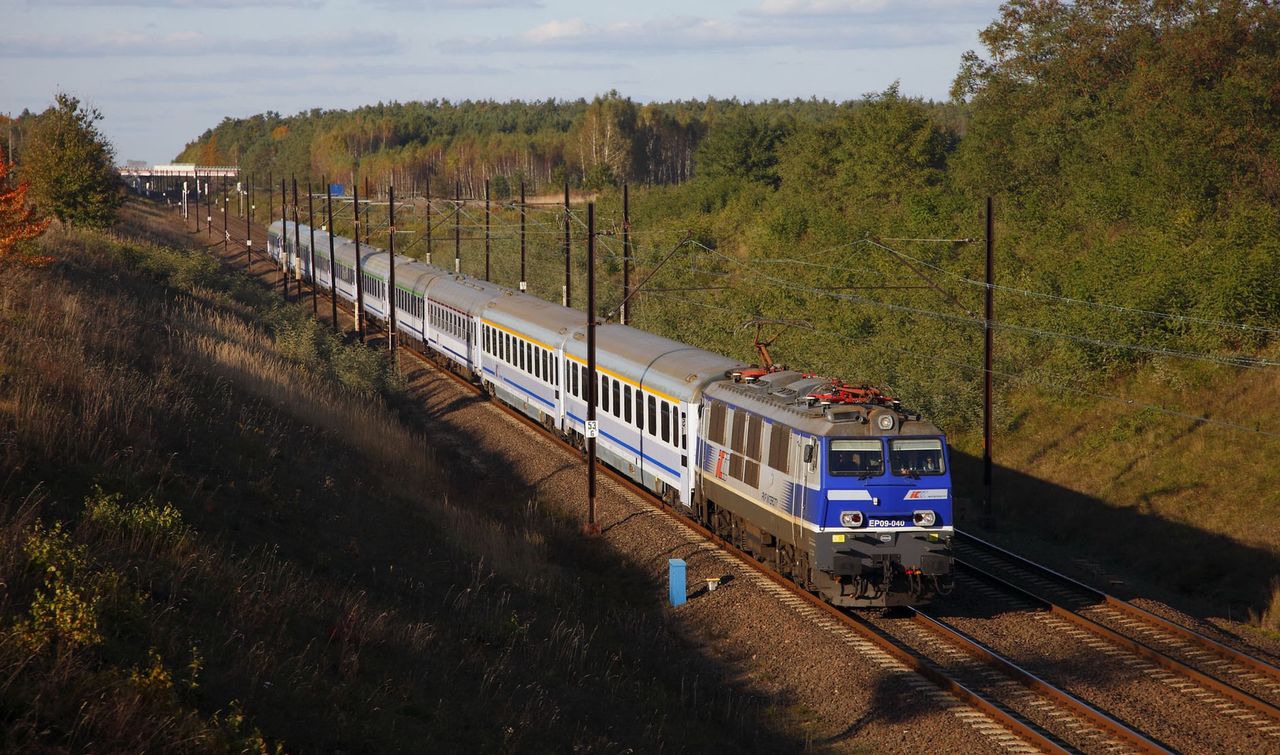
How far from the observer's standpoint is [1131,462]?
1049 inches

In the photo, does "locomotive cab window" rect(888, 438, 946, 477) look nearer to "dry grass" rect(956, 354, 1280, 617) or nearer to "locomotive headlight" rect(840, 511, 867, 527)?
"locomotive headlight" rect(840, 511, 867, 527)

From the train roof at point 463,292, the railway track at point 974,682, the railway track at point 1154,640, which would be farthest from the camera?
the train roof at point 463,292

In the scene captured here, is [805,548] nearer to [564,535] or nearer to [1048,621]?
[1048,621]

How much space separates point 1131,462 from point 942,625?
1150 cm

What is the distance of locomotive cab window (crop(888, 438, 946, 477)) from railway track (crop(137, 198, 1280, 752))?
2.34 meters

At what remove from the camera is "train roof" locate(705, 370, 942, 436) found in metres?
17.4

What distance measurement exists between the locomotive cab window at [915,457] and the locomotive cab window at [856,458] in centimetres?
20

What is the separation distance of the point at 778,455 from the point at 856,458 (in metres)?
1.64

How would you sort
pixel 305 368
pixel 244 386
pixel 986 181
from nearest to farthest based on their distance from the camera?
pixel 244 386, pixel 305 368, pixel 986 181

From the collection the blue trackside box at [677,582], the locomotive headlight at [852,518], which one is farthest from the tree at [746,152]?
the locomotive headlight at [852,518]

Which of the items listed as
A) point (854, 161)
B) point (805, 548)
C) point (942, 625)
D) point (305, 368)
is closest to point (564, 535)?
point (805, 548)

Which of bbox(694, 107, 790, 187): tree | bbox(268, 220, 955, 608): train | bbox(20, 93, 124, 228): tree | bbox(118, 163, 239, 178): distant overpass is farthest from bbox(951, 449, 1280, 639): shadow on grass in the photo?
bbox(118, 163, 239, 178): distant overpass

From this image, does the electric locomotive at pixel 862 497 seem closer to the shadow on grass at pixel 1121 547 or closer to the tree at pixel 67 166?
the shadow on grass at pixel 1121 547

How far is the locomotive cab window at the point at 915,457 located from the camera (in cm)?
1730
